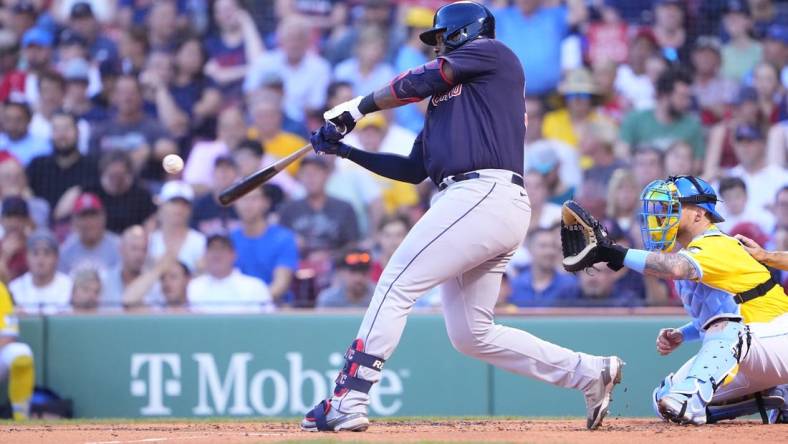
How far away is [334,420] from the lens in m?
4.95

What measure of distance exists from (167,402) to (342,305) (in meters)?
1.42

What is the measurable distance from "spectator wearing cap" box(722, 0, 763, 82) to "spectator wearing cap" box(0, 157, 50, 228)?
19.6 ft

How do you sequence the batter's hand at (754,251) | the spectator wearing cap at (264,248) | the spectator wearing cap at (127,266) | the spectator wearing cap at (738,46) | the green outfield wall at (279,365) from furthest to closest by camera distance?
the spectator wearing cap at (738,46), the spectator wearing cap at (127,266), the spectator wearing cap at (264,248), the green outfield wall at (279,365), the batter's hand at (754,251)

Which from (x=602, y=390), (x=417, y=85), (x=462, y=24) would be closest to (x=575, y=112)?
(x=462, y=24)

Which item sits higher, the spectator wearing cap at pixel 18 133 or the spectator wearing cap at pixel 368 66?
the spectator wearing cap at pixel 368 66

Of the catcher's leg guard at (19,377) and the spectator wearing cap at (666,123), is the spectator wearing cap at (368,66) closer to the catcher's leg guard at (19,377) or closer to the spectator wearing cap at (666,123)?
the spectator wearing cap at (666,123)

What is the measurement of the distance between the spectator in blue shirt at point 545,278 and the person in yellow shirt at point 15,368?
344 cm

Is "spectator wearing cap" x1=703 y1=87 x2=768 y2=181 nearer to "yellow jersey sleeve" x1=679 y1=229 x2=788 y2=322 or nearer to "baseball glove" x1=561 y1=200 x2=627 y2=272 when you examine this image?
"yellow jersey sleeve" x1=679 y1=229 x2=788 y2=322

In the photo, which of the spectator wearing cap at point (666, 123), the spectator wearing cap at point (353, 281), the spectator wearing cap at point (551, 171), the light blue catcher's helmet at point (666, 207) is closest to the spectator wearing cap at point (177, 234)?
the spectator wearing cap at point (353, 281)

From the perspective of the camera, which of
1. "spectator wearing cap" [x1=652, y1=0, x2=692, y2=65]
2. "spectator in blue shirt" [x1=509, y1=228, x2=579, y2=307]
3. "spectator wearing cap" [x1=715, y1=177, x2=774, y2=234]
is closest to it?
"spectator in blue shirt" [x1=509, y1=228, x2=579, y2=307]

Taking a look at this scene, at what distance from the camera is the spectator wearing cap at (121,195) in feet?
32.6

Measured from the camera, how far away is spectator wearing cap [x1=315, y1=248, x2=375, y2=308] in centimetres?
872

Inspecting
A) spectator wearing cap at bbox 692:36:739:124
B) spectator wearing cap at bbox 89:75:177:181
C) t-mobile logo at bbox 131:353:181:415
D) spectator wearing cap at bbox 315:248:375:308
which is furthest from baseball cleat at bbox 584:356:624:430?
spectator wearing cap at bbox 89:75:177:181

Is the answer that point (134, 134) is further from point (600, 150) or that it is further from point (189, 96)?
point (600, 150)
